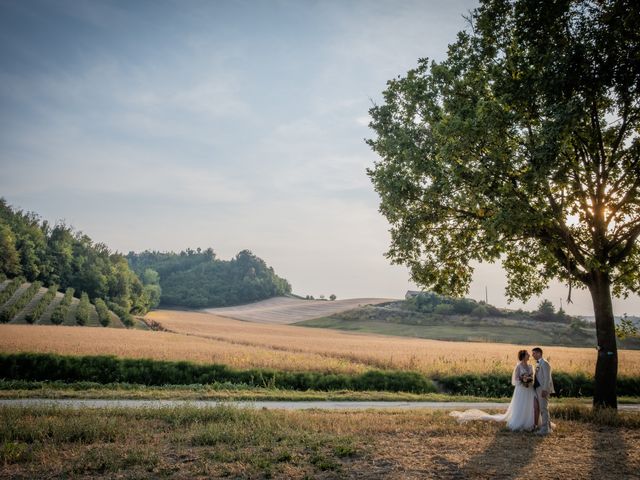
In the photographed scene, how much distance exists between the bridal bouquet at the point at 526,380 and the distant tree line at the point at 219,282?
146766mm

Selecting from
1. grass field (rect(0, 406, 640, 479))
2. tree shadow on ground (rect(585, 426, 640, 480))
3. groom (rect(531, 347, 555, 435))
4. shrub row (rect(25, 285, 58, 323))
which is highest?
groom (rect(531, 347, 555, 435))

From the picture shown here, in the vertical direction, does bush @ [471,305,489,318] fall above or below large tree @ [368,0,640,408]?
below

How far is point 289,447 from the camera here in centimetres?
999

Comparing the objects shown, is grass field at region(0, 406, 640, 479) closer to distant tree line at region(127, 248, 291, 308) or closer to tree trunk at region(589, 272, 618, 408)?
tree trunk at region(589, 272, 618, 408)

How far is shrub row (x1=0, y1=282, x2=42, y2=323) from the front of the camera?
5862 centimetres

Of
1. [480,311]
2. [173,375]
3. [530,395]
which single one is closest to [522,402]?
[530,395]

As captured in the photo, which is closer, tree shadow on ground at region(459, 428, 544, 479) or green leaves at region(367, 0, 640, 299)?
tree shadow on ground at region(459, 428, 544, 479)

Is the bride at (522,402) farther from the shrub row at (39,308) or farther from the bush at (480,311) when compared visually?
the bush at (480,311)

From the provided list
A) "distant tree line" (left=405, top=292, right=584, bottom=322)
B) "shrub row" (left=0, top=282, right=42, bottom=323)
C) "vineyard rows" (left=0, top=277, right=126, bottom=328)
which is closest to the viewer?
"shrub row" (left=0, top=282, right=42, bottom=323)

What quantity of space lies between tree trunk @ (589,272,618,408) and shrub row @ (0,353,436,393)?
11.0 metres

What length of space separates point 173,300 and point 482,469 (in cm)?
15844

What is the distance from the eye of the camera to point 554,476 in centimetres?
852

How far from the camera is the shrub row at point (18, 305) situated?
58.6m

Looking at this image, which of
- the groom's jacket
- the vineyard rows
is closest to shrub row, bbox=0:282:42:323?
the vineyard rows
